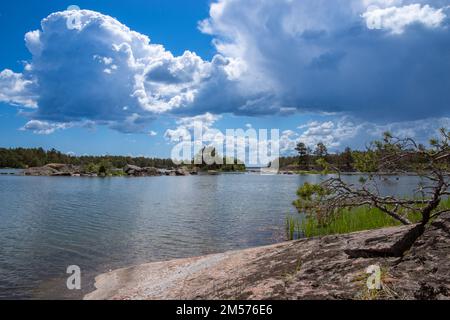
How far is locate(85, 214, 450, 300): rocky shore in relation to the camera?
255 inches

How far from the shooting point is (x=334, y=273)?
295 inches

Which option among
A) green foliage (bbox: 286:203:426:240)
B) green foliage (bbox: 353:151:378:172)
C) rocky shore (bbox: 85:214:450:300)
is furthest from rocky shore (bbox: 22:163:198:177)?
green foliage (bbox: 353:151:378:172)

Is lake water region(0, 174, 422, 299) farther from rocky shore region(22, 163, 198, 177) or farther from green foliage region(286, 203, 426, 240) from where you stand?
rocky shore region(22, 163, 198, 177)

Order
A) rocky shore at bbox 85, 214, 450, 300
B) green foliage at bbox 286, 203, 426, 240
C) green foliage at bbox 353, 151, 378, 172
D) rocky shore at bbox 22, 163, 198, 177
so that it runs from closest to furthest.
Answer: rocky shore at bbox 85, 214, 450, 300 → green foliage at bbox 353, 151, 378, 172 → green foliage at bbox 286, 203, 426, 240 → rocky shore at bbox 22, 163, 198, 177

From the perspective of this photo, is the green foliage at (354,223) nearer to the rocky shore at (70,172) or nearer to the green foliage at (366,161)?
the green foliage at (366,161)

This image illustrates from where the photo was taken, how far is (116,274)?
14.5 m

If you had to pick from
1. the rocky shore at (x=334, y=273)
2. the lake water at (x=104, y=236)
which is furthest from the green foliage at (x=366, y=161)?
the rocky shore at (x=334, y=273)

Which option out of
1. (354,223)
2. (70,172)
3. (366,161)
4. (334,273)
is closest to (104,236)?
(354,223)

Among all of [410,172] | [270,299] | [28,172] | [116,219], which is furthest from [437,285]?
[28,172]

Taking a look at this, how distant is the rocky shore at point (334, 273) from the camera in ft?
21.2
